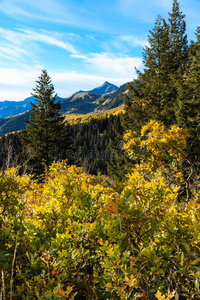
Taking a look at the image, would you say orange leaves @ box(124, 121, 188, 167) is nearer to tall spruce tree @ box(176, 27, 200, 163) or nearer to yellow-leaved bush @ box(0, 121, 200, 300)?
yellow-leaved bush @ box(0, 121, 200, 300)

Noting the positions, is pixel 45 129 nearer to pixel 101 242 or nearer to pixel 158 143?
pixel 158 143

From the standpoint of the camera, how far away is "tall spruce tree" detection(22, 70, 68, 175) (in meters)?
20.9

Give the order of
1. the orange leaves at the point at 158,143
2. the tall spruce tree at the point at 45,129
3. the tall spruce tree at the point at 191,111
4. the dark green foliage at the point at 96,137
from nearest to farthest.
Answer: the orange leaves at the point at 158,143
the tall spruce tree at the point at 191,111
the tall spruce tree at the point at 45,129
the dark green foliage at the point at 96,137

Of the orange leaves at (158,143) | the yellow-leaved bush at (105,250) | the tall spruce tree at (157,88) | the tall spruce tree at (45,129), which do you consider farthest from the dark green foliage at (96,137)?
the yellow-leaved bush at (105,250)

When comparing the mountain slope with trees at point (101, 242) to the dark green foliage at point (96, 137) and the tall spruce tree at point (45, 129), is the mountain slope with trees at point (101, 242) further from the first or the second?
the dark green foliage at point (96, 137)

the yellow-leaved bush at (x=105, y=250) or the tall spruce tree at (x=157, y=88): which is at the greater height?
the tall spruce tree at (x=157, y=88)

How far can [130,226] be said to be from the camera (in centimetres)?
214

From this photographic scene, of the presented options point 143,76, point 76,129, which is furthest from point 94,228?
point 76,129

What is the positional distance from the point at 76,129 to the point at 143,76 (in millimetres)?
108085

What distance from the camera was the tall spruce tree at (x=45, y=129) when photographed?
20.9 m

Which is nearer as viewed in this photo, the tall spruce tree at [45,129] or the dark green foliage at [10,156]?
the dark green foliage at [10,156]

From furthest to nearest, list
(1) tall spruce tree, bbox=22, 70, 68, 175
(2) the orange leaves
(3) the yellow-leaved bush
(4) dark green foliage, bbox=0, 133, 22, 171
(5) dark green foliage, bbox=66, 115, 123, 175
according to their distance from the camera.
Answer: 1. (5) dark green foliage, bbox=66, 115, 123, 175
2. (1) tall spruce tree, bbox=22, 70, 68, 175
3. (4) dark green foliage, bbox=0, 133, 22, 171
4. (2) the orange leaves
5. (3) the yellow-leaved bush

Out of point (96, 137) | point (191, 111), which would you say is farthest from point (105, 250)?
point (96, 137)

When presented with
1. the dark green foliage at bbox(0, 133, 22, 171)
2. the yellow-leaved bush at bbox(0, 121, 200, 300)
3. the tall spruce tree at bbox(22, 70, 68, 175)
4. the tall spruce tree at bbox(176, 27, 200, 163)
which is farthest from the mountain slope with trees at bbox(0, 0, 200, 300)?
the tall spruce tree at bbox(22, 70, 68, 175)
